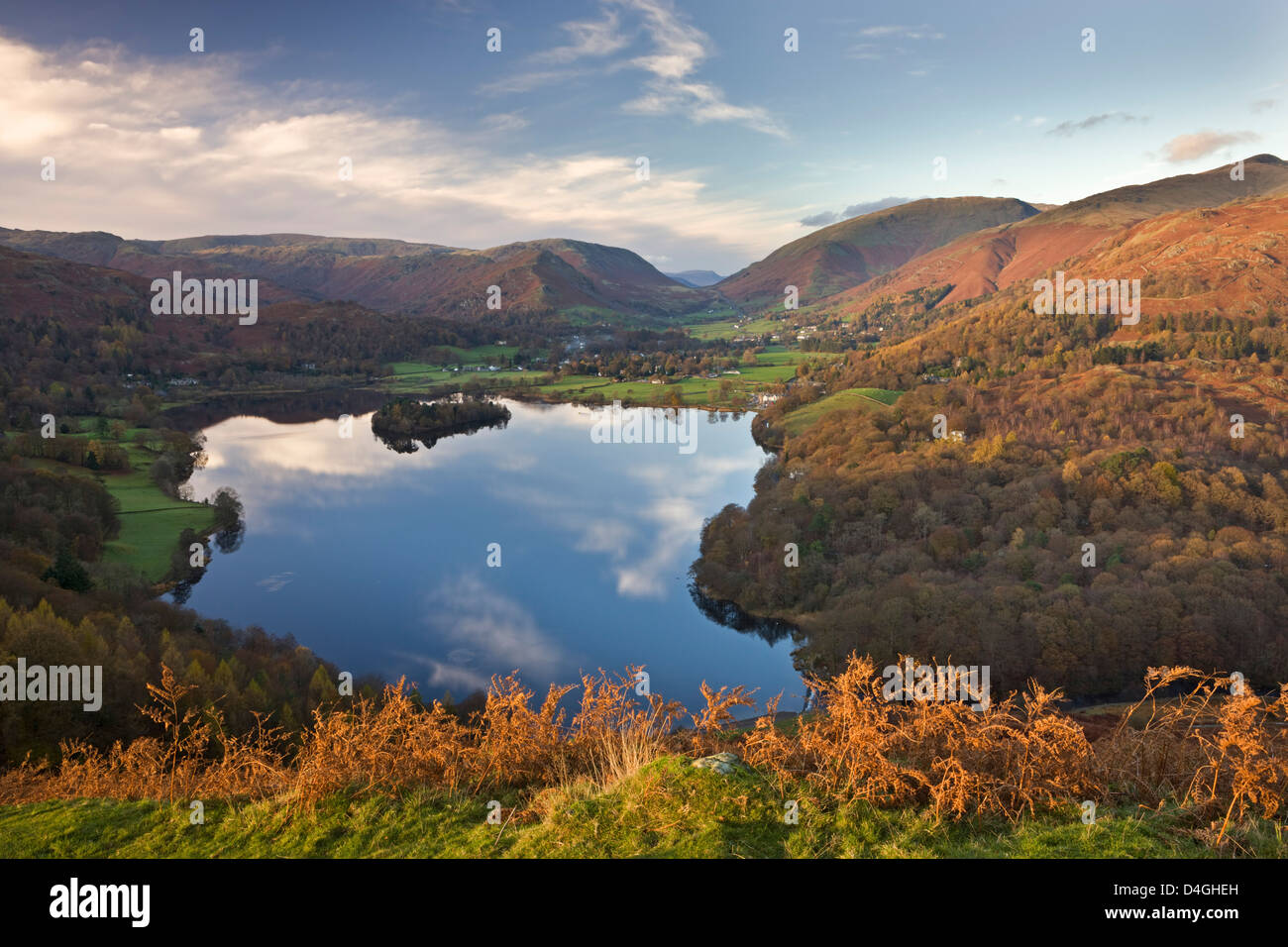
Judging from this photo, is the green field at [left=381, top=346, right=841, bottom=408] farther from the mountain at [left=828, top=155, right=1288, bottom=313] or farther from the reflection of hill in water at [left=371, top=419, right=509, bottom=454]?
the mountain at [left=828, top=155, right=1288, bottom=313]

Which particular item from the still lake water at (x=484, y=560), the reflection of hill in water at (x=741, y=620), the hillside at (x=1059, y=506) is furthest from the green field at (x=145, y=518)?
the hillside at (x=1059, y=506)

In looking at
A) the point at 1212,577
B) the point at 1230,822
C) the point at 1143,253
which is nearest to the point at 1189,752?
the point at 1230,822

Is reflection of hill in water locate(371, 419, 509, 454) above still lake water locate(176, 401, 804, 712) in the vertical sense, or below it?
above

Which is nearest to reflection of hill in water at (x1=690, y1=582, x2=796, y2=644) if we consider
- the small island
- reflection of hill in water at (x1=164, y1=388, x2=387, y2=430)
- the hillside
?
the hillside

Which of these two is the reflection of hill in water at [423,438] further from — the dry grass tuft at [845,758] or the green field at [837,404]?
the dry grass tuft at [845,758]

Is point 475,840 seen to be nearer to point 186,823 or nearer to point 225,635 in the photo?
point 186,823

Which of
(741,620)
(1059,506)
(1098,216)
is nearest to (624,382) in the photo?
(741,620)
